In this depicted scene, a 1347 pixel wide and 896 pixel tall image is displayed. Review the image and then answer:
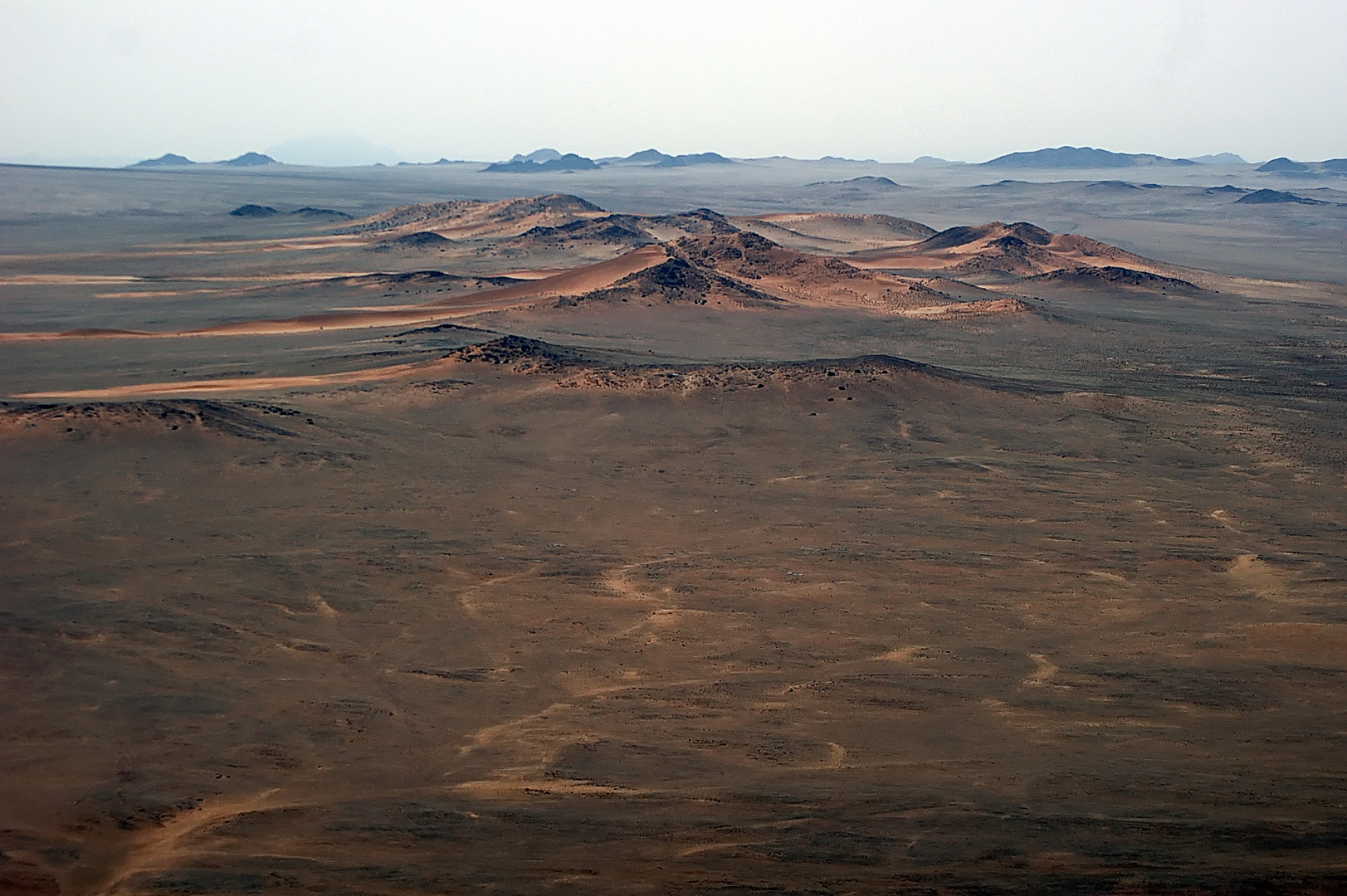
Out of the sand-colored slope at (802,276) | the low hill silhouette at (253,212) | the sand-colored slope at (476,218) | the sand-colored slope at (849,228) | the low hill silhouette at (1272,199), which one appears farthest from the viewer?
the low hill silhouette at (1272,199)

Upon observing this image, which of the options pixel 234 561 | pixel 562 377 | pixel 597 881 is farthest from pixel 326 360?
pixel 597 881

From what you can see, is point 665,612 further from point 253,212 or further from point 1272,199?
point 1272,199

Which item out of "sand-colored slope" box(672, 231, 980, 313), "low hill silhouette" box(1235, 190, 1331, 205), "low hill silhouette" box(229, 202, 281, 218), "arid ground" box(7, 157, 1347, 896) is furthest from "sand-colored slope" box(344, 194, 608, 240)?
"low hill silhouette" box(1235, 190, 1331, 205)

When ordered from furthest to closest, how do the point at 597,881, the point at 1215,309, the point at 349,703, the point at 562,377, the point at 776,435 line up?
the point at 1215,309
the point at 562,377
the point at 776,435
the point at 349,703
the point at 597,881

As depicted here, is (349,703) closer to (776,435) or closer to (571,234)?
(776,435)

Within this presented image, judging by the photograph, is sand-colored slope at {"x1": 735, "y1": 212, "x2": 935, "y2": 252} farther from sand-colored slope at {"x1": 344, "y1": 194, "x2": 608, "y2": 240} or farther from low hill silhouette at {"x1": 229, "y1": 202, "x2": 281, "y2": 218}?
low hill silhouette at {"x1": 229, "y1": 202, "x2": 281, "y2": 218}

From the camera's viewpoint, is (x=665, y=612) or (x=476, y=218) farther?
→ (x=476, y=218)

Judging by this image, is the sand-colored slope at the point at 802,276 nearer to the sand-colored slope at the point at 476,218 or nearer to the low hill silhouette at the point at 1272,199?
the sand-colored slope at the point at 476,218

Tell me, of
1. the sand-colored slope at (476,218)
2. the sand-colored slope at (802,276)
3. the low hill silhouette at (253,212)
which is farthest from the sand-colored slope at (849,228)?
the low hill silhouette at (253,212)

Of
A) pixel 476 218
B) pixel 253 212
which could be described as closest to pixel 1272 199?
pixel 476 218
